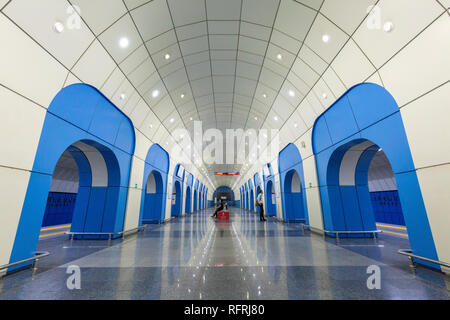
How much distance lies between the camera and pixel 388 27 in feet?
13.6

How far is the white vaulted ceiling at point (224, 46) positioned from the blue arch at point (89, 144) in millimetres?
731

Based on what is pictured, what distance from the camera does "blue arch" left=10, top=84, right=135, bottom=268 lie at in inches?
169

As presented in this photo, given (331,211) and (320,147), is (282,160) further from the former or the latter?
(331,211)

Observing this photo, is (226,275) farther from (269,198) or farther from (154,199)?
(269,198)

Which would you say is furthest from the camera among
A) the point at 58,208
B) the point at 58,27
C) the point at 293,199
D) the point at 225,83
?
the point at 58,208

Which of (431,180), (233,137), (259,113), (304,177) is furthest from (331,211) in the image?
(233,137)

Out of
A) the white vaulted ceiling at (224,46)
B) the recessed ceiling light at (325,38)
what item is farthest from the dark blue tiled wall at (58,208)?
the recessed ceiling light at (325,38)

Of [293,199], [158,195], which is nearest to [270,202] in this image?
[293,199]

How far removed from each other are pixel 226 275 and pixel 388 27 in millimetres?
6869

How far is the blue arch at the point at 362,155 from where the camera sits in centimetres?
434

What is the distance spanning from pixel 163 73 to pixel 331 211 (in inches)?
396

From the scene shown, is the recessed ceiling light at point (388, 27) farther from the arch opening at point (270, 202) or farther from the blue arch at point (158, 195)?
the arch opening at point (270, 202)
